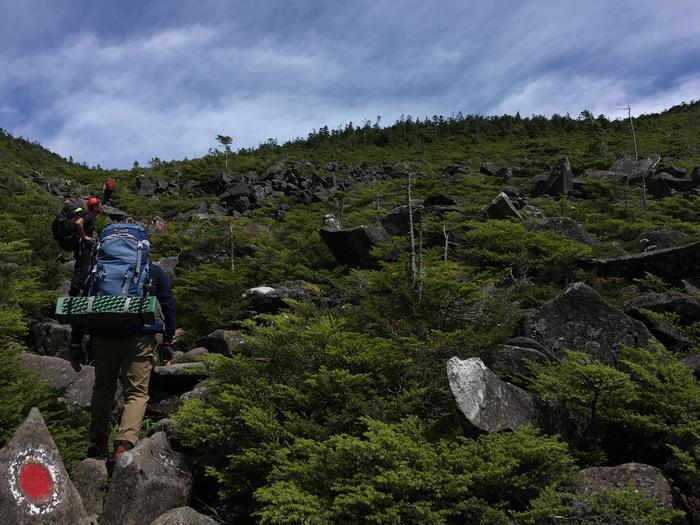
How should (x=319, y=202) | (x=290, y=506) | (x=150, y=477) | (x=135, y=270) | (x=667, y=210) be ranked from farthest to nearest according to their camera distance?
1. (x=319, y=202)
2. (x=667, y=210)
3. (x=135, y=270)
4. (x=150, y=477)
5. (x=290, y=506)

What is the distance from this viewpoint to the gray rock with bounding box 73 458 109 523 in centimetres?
362

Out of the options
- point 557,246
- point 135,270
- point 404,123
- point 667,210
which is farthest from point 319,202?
point 404,123

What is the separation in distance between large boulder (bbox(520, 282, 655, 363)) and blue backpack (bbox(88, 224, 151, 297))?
13.4 feet

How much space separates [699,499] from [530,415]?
1127mm

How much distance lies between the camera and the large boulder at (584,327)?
17.3ft

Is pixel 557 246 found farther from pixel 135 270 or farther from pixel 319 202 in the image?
pixel 319 202

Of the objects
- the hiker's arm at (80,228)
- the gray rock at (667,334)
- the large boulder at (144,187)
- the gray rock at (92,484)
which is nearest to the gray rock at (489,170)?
the large boulder at (144,187)

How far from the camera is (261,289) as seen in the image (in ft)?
28.0

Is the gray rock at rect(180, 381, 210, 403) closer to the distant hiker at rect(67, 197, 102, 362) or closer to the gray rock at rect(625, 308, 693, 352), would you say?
the distant hiker at rect(67, 197, 102, 362)

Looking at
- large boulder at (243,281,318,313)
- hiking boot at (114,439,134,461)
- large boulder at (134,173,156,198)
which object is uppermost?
A: large boulder at (134,173,156,198)

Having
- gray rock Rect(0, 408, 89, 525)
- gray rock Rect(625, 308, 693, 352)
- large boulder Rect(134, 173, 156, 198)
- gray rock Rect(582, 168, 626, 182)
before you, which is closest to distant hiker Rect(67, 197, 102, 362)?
gray rock Rect(0, 408, 89, 525)

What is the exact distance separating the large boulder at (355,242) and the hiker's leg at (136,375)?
639 cm

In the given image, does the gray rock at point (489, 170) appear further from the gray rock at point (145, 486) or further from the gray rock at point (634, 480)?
the gray rock at point (145, 486)

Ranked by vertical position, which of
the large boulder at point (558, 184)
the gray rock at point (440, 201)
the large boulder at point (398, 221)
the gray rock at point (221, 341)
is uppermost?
the large boulder at point (558, 184)
